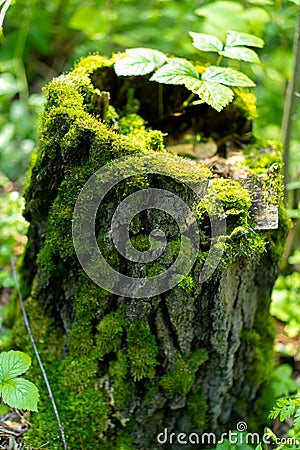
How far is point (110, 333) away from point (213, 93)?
1096 millimetres

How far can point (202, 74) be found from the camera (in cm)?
215

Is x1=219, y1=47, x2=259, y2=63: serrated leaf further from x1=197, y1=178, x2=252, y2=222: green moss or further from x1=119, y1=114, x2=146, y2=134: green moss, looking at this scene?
x1=197, y1=178, x2=252, y2=222: green moss

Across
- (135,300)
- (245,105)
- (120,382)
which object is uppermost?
(245,105)

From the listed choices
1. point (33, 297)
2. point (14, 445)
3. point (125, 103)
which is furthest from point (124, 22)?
point (14, 445)

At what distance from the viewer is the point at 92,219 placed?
1911 millimetres

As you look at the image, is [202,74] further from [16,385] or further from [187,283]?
[16,385]

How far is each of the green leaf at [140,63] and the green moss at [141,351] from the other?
43.8 inches

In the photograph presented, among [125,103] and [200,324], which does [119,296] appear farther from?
[125,103]

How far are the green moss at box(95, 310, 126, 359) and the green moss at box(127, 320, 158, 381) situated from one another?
0.15 feet

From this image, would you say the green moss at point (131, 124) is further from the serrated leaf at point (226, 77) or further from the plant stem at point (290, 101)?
the plant stem at point (290, 101)

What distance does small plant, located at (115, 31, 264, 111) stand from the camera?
198cm

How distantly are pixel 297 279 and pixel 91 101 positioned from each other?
6.38 feet

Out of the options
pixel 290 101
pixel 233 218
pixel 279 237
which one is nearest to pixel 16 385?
pixel 233 218

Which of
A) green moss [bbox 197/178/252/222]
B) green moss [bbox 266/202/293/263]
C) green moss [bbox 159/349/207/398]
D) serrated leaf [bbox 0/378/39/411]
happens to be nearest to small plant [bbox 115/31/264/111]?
green moss [bbox 197/178/252/222]
